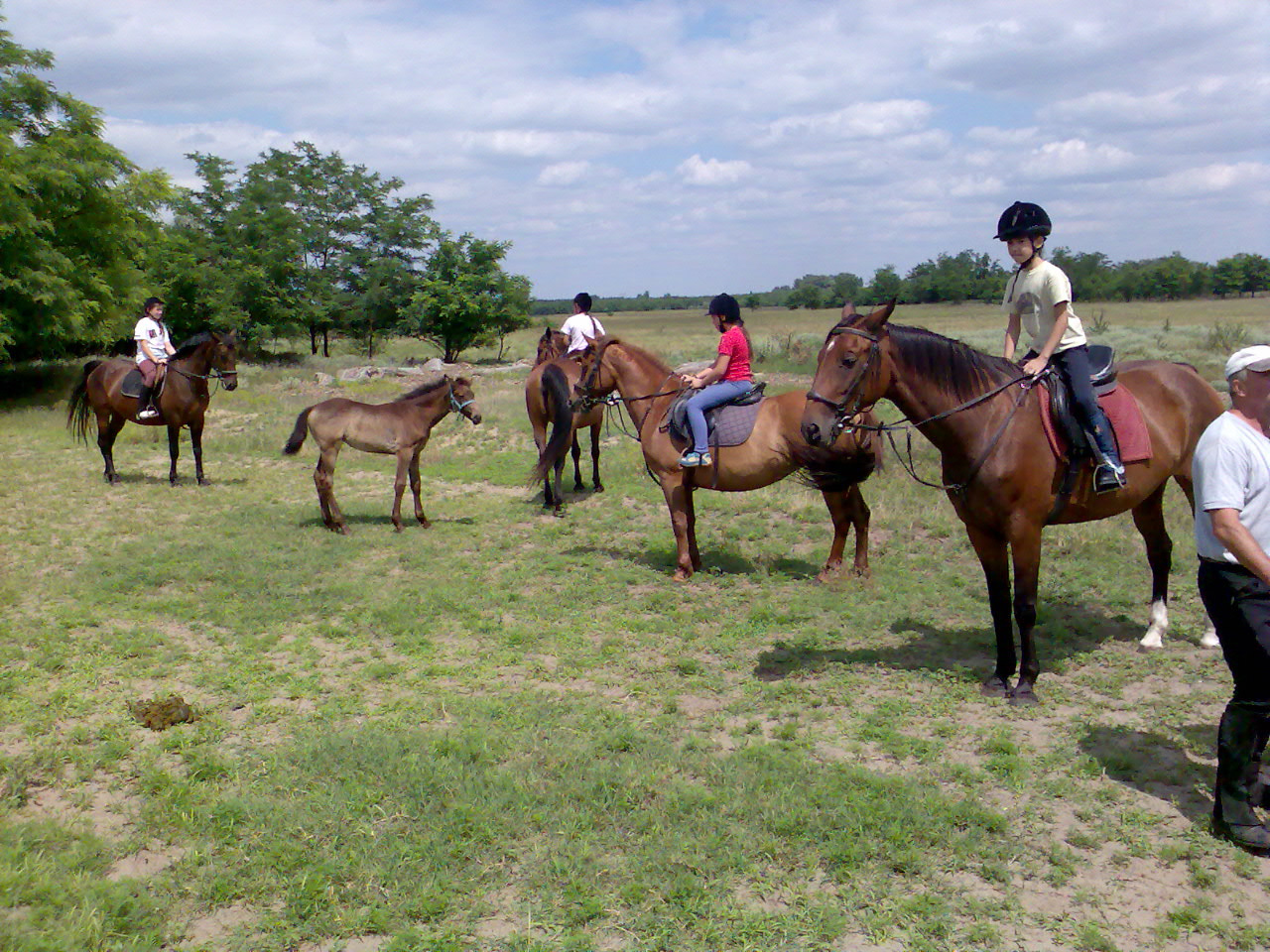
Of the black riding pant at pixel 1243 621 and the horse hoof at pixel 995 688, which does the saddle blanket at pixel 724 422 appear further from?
the black riding pant at pixel 1243 621

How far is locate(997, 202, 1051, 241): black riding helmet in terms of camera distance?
5.54 meters

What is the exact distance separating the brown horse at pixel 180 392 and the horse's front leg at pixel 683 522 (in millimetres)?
7552

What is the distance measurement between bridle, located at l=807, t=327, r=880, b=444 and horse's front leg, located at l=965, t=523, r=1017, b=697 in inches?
46.1

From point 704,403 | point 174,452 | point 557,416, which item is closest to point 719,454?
point 704,403

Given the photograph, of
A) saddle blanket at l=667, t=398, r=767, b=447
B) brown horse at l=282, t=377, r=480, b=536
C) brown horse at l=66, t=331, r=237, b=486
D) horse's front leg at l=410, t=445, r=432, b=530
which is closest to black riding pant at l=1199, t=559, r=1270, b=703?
saddle blanket at l=667, t=398, r=767, b=447

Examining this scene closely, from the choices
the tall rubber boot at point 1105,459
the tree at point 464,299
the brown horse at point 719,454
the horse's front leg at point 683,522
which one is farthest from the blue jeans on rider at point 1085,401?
the tree at point 464,299

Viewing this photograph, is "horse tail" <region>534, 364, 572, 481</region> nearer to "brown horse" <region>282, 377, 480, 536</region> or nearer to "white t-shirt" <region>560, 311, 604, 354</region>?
"brown horse" <region>282, 377, 480, 536</region>

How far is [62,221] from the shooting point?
963 inches

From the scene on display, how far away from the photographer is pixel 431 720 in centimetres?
552

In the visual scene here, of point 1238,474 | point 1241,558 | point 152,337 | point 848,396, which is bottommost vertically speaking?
point 1241,558

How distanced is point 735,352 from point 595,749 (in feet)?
15.0

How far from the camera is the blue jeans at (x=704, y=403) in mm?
8438

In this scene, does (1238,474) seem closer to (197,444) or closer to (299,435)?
(299,435)

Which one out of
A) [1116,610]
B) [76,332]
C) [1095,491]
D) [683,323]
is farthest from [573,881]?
[683,323]
